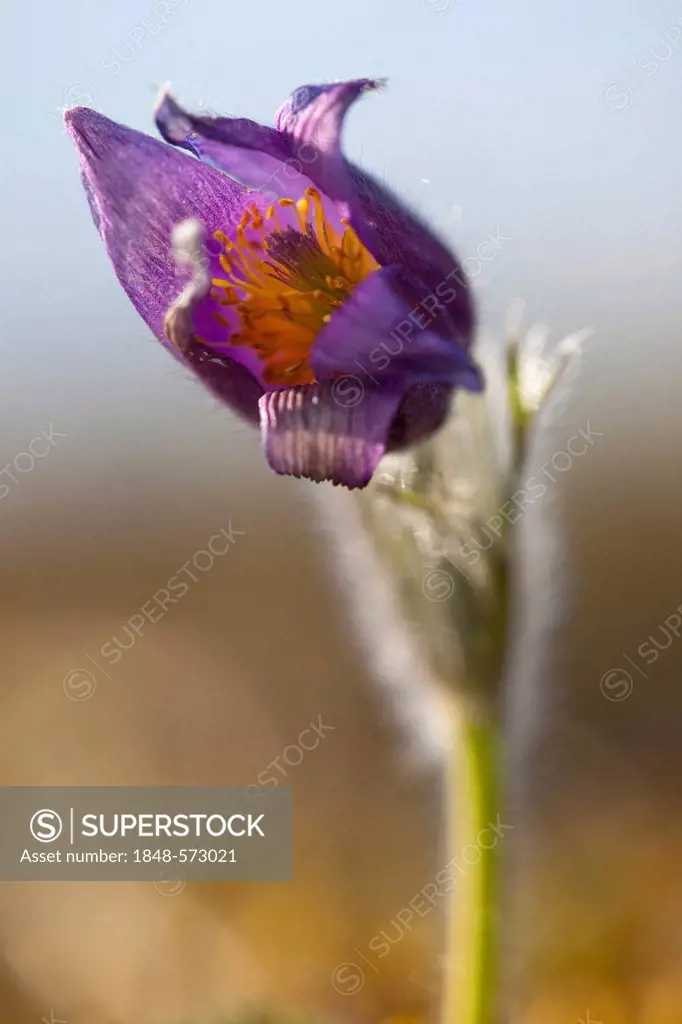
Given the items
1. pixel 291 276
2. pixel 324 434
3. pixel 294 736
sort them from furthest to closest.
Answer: pixel 294 736 → pixel 291 276 → pixel 324 434

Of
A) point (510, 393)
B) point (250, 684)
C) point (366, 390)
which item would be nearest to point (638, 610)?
point (250, 684)

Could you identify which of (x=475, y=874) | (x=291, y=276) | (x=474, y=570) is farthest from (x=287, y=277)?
(x=475, y=874)

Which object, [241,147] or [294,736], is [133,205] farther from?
[294,736]

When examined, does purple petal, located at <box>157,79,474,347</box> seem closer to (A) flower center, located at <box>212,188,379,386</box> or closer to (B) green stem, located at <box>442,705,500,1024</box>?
(A) flower center, located at <box>212,188,379,386</box>

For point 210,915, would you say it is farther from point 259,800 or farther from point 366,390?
point 366,390

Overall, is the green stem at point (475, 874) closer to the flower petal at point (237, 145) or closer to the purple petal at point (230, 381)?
the purple petal at point (230, 381)

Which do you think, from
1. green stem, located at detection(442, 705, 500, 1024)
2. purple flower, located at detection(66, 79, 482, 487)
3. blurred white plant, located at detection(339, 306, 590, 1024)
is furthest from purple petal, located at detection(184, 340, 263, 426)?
green stem, located at detection(442, 705, 500, 1024)
